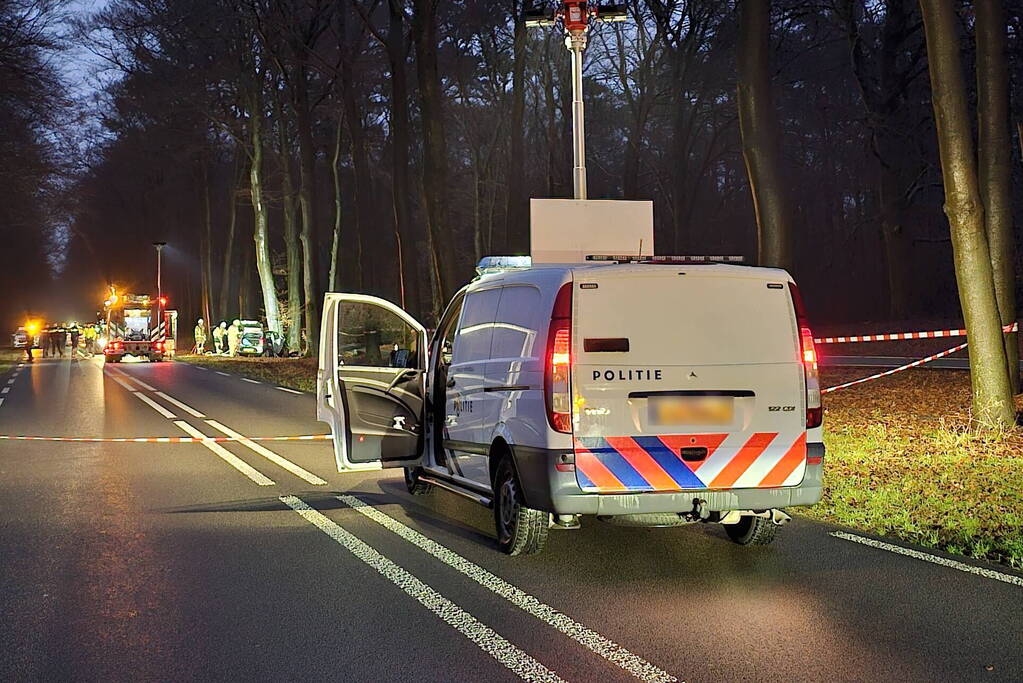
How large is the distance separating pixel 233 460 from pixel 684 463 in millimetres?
7549

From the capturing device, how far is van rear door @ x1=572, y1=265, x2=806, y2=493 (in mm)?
7320

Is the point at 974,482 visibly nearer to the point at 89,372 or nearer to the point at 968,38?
the point at 968,38

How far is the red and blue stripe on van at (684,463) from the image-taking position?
7305mm

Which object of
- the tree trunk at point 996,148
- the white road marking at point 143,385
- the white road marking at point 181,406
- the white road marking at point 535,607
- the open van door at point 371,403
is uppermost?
the tree trunk at point 996,148

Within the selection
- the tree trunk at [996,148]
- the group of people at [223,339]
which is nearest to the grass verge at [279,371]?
the group of people at [223,339]

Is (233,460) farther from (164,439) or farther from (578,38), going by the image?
(578,38)

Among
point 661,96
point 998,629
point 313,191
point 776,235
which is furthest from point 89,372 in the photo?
point 998,629

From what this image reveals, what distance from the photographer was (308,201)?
4084cm

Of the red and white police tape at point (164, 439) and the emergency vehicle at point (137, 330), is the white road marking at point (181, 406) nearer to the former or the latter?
the red and white police tape at point (164, 439)

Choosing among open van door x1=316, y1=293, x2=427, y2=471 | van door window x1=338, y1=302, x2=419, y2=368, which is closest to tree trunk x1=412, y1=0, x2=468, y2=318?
van door window x1=338, y1=302, x2=419, y2=368

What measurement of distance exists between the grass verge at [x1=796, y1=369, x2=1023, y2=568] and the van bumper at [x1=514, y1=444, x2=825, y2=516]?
1.26 meters

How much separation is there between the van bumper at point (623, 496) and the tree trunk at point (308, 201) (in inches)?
1225

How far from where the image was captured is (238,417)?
65.2 feet

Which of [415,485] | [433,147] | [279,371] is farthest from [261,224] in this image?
[415,485]
